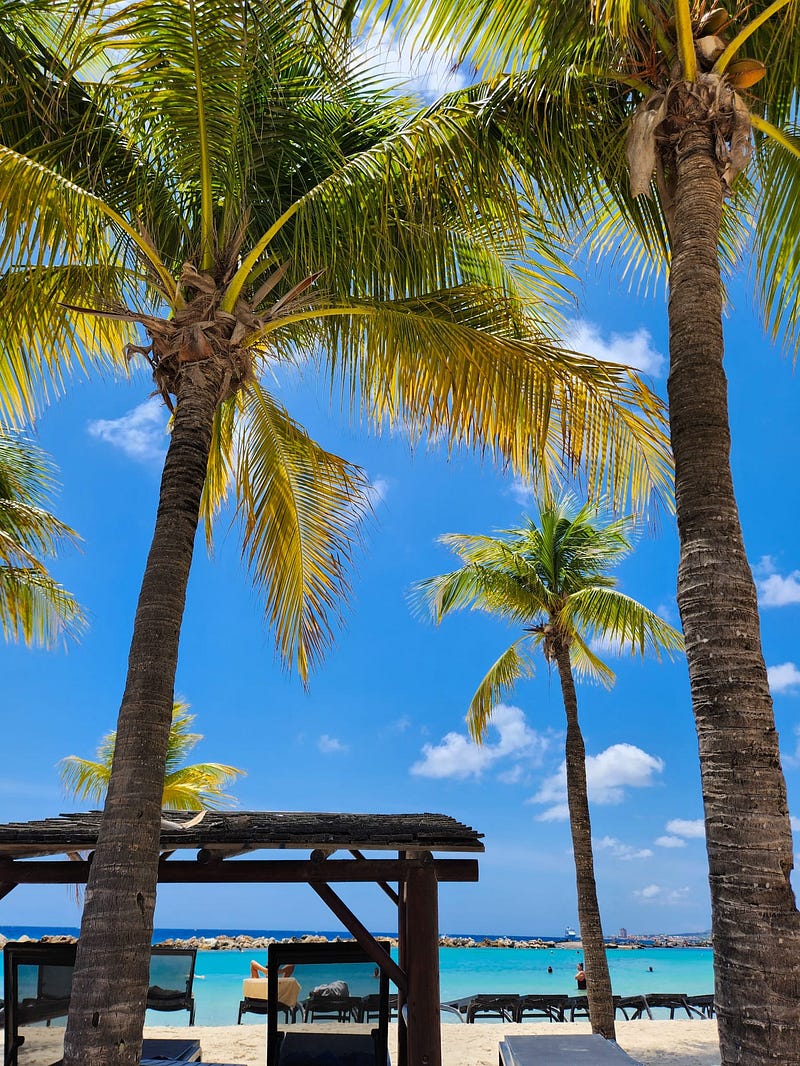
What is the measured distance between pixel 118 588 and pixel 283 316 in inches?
6099

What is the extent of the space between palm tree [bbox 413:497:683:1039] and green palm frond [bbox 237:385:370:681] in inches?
249

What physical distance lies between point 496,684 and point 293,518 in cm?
940

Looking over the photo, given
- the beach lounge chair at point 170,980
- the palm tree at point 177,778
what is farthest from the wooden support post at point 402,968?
the palm tree at point 177,778

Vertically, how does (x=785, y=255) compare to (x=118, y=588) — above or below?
below

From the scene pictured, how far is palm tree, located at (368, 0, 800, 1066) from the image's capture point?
121 inches

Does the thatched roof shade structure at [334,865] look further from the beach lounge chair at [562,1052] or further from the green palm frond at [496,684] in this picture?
the green palm frond at [496,684]

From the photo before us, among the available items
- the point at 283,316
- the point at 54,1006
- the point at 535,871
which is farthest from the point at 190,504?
the point at 535,871

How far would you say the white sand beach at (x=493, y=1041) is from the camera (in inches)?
460

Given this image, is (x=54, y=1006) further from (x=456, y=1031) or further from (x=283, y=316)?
(x=456, y=1031)

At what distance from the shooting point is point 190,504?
17.6ft

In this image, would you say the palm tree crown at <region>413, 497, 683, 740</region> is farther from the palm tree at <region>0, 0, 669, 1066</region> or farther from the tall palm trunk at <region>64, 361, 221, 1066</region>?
the tall palm trunk at <region>64, 361, 221, 1066</region>

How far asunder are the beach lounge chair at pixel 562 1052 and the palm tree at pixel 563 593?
23.4 feet

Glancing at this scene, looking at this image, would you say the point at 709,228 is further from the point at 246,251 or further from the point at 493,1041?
the point at 493,1041

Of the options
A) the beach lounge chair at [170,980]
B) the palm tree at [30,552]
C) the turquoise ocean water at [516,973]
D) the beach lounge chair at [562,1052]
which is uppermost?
the palm tree at [30,552]
